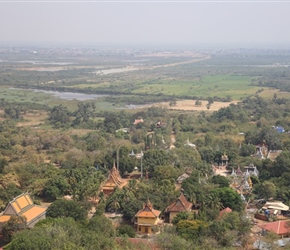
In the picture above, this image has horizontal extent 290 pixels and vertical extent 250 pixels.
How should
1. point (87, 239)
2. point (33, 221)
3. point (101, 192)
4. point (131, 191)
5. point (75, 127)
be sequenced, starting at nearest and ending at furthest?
point (87, 239), point (33, 221), point (131, 191), point (101, 192), point (75, 127)

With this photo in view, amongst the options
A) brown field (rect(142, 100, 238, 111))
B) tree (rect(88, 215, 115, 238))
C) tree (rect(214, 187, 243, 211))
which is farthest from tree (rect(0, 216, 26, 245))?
brown field (rect(142, 100, 238, 111))

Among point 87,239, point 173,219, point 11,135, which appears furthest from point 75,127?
point 87,239

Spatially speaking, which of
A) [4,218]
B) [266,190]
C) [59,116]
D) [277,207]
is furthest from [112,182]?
[59,116]

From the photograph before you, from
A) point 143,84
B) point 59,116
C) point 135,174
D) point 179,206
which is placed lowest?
point 143,84

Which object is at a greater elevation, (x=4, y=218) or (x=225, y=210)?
(x=4, y=218)

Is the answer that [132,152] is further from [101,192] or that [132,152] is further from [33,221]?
[33,221]

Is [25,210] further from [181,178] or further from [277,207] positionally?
[277,207]
